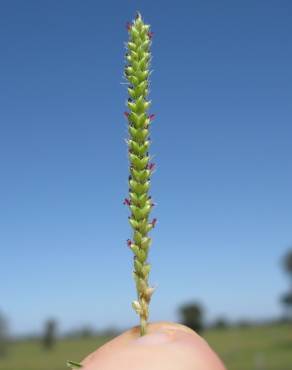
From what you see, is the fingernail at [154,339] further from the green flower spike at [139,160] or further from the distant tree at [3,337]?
the distant tree at [3,337]

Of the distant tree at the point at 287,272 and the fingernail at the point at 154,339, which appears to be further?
the distant tree at the point at 287,272

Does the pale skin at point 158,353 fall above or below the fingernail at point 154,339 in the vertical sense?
below

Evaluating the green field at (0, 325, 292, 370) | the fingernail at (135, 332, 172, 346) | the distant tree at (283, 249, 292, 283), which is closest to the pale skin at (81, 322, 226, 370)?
the fingernail at (135, 332, 172, 346)

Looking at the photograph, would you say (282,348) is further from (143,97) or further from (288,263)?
(143,97)

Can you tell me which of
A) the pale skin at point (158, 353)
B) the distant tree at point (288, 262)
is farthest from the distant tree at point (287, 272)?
the pale skin at point (158, 353)

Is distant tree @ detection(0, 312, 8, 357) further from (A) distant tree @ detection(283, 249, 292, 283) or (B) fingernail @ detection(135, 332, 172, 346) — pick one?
(B) fingernail @ detection(135, 332, 172, 346)

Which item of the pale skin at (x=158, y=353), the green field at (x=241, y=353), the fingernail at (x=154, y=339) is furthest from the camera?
the green field at (x=241, y=353)
